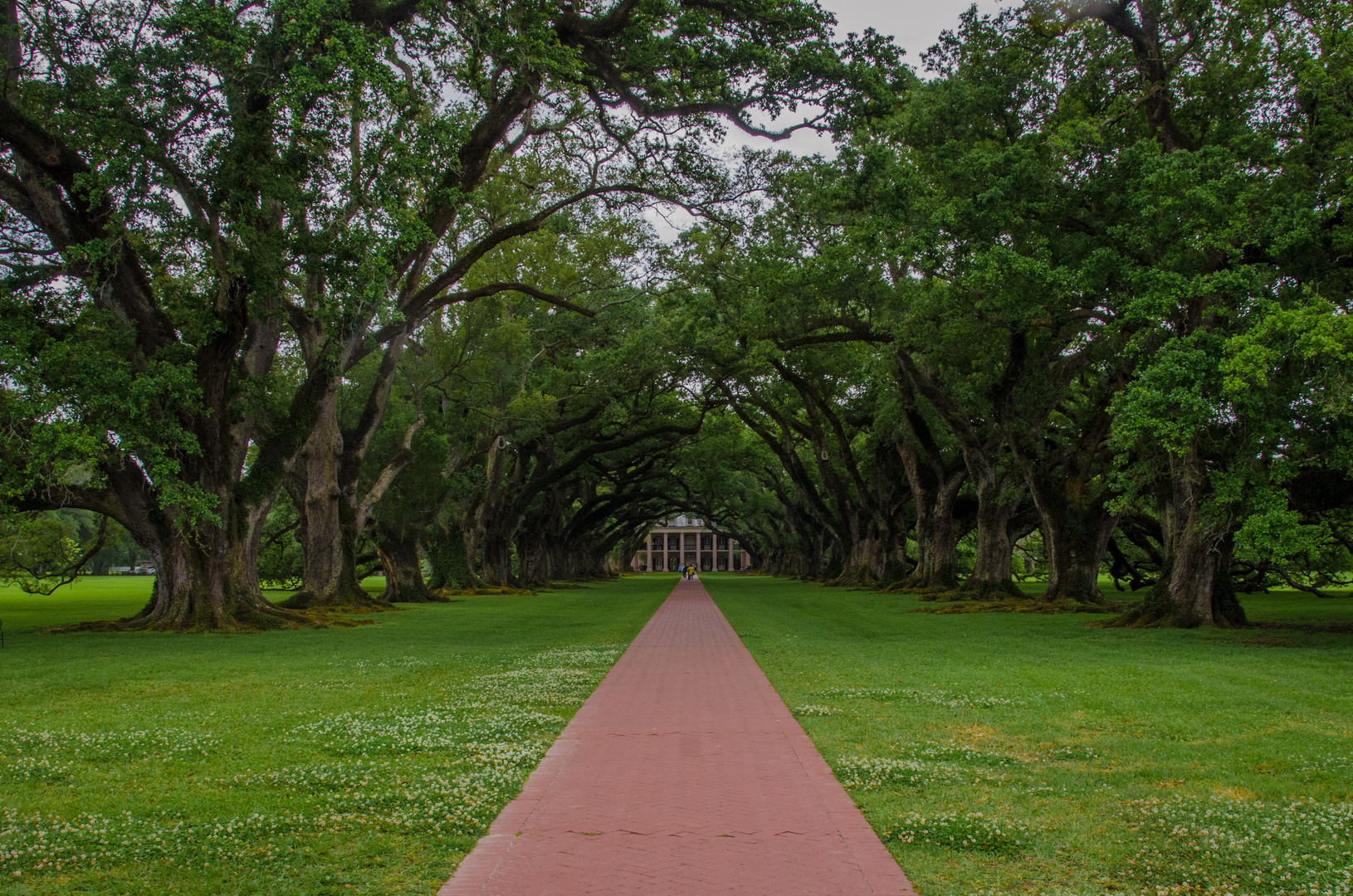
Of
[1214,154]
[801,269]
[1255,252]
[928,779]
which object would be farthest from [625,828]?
[801,269]

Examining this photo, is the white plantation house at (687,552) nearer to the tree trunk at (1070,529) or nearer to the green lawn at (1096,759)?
the tree trunk at (1070,529)

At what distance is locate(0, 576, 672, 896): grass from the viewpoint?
446 centimetres

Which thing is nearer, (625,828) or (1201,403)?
(625,828)

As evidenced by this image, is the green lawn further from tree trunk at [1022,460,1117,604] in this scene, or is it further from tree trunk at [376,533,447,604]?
tree trunk at [376,533,447,604]

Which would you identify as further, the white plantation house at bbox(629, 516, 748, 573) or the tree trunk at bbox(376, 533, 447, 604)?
the white plantation house at bbox(629, 516, 748, 573)

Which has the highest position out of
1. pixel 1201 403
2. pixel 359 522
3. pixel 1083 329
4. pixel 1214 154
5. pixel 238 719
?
pixel 1214 154

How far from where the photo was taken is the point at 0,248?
57.8ft

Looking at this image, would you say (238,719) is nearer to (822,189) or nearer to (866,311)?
(822,189)

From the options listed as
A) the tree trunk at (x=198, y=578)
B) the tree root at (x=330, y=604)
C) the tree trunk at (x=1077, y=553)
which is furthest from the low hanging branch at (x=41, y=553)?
A: the tree trunk at (x=1077, y=553)

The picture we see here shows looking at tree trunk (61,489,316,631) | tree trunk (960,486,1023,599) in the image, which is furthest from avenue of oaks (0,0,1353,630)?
tree trunk (960,486,1023,599)

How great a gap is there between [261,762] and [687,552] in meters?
148

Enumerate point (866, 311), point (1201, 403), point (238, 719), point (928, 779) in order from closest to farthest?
point (928, 779) → point (238, 719) → point (1201, 403) → point (866, 311)

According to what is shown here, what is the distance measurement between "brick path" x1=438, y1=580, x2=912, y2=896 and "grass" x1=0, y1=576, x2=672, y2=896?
1.00ft

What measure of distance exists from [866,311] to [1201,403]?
45.9ft
